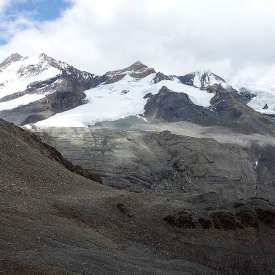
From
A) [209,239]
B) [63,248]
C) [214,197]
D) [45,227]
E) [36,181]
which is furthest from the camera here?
[214,197]

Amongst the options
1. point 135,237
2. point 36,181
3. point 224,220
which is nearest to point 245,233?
point 224,220

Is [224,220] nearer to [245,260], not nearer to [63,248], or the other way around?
[245,260]

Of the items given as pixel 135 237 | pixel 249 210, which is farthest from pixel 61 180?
pixel 249 210

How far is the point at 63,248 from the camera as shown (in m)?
42.5

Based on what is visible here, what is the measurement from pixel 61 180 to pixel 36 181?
430cm

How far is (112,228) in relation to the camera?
55.6 meters

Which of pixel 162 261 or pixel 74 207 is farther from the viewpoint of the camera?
pixel 74 207

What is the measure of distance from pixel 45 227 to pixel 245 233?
22.9 meters

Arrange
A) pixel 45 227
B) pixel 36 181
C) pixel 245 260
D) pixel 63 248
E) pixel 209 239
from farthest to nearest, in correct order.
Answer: pixel 36 181 → pixel 209 239 → pixel 245 260 → pixel 45 227 → pixel 63 248

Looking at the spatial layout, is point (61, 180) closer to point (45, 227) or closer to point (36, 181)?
point (36, 181)

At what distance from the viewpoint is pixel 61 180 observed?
222 ft

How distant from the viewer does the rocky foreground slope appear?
1603 inches

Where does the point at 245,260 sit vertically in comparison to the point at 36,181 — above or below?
below

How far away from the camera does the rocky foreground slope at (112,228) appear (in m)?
40.7
